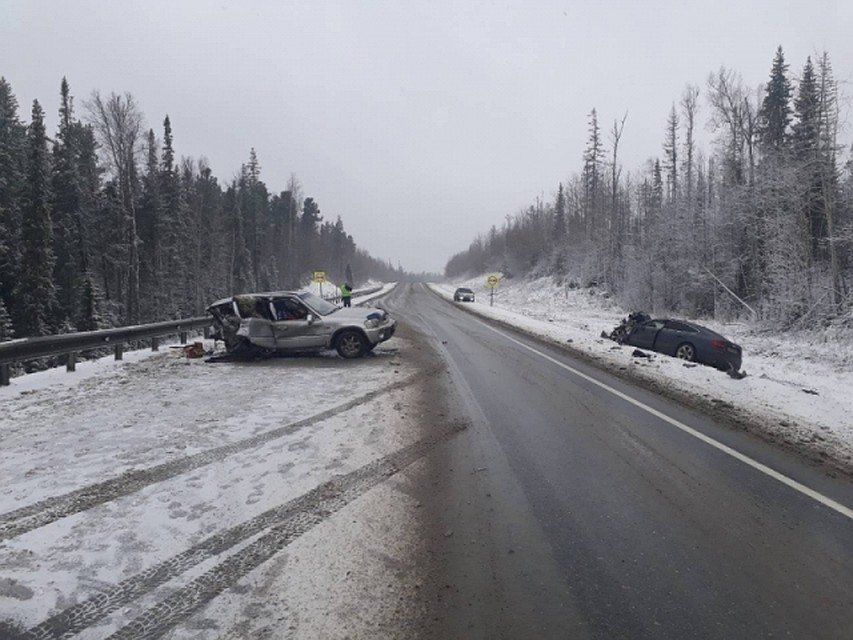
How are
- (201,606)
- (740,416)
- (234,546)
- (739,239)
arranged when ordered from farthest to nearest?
(739,239), (740,416), (234,546), (201,606)

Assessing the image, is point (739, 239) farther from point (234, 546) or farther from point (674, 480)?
point (234, 546)

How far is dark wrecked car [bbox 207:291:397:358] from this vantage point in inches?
503

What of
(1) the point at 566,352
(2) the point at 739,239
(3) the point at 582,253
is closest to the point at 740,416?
(1) the point at 566,352

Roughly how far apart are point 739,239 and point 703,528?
104 feet

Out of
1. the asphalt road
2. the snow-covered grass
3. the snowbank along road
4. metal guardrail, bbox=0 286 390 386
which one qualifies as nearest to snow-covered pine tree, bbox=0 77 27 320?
metal guardrail, bbox=0 286 390 386

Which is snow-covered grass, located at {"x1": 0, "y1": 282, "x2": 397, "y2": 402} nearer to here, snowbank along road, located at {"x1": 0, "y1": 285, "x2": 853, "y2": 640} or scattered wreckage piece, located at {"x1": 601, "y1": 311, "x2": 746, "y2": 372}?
snowbank along road, located at {"x1": 0, "y1": 285, "x2": 853, "y2": 640}

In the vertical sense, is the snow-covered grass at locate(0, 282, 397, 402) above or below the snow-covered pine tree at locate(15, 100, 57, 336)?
below

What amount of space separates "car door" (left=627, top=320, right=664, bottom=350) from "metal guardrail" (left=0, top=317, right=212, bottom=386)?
1389cm

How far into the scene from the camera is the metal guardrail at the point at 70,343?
9.13 meters

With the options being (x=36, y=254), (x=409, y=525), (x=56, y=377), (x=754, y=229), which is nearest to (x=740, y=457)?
(x=409, y=525)

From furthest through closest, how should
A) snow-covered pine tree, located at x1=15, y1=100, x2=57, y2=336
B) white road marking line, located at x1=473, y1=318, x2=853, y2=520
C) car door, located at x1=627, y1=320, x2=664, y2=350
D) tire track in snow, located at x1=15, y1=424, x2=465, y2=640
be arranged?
snow-covered pine tree, located at x1=15, y1=100, x2=57, y2=336
car door, located at x1=627, y1=320, x2=664, y2=350
white road marking line, located at x1=473, y1=318, x2=853, y2=520
tire track in snow, located at x1=15, y1=424, x2=465, y2=640

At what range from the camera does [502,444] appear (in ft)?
20.6

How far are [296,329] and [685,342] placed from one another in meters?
11.0

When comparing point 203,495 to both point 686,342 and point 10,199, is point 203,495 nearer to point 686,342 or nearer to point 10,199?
point 686,342
